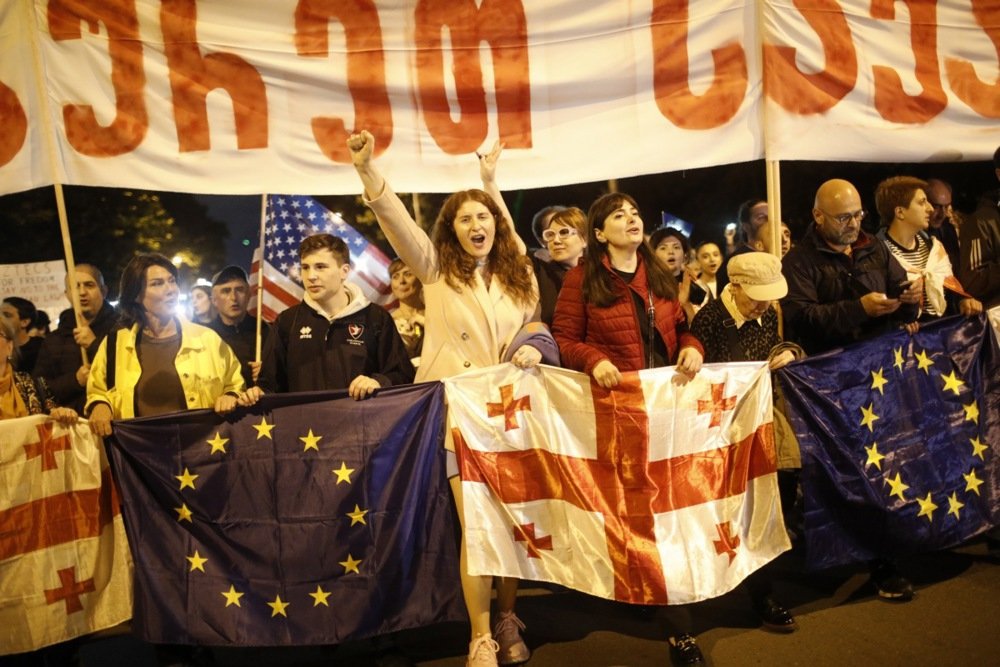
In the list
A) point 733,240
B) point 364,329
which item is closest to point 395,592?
point 364,329

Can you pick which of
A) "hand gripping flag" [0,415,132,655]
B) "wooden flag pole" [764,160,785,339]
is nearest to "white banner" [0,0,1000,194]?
"wooden flag pole" [764,160,785,339]

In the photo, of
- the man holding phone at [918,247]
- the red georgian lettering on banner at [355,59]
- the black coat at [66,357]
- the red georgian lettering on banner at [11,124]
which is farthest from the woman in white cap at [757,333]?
the red georgian lettering on banner at [11,124]

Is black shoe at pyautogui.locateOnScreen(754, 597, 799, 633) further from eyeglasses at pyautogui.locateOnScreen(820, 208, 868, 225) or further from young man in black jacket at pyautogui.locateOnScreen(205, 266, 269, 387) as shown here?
young man in black jacket at pyautogui.locateOnScreen(205, 266, 269, 387)

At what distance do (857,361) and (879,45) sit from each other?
7.61 ft

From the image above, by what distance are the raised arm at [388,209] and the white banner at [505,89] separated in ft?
4.06

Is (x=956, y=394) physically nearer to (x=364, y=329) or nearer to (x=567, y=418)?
(x=567, y=418)

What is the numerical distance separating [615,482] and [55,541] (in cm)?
264

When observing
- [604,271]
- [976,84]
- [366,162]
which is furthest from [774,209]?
[366,162]

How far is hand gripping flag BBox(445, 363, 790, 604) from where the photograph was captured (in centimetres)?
380

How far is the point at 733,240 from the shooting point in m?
11.0

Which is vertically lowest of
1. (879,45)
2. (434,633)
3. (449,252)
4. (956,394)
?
(434,633)

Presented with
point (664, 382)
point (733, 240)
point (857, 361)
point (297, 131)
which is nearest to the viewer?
point (664, 382)

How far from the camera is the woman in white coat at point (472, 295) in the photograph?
3.93 meters

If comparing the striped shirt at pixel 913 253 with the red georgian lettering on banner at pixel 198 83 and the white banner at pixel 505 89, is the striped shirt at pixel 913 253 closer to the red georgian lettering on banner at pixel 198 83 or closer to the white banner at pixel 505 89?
the white banner at pixel 505 89
